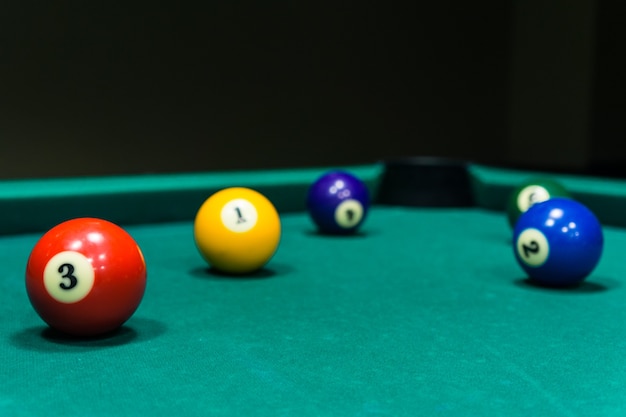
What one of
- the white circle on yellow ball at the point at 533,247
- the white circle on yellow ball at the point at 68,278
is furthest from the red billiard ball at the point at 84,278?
the white circle on yellow ball at the point at 533,247

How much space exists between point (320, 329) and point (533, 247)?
1093 mm

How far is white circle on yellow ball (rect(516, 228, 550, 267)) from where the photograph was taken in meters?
3.20

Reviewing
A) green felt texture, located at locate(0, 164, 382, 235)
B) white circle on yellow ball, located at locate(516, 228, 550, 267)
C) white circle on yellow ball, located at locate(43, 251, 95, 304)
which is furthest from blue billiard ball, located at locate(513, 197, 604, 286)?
green felt texture, located at locate(0, 164, 382, 235)

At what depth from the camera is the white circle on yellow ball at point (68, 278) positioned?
7.59 ft

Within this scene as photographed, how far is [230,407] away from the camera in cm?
181

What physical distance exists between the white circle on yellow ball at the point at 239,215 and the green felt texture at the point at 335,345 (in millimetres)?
223

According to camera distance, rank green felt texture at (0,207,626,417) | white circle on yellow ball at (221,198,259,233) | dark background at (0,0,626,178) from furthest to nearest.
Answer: dark background at (0,0,626,178) → white circle on yellow ball at (221,198,259,233) → green felt texture at (0,207,626,417)

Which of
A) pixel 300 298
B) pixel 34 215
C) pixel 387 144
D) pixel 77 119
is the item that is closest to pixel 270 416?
pixel 300 298

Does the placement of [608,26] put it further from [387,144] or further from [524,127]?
[387,144]

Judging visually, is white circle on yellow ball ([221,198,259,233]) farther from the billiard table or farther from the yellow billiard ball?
the billiard table

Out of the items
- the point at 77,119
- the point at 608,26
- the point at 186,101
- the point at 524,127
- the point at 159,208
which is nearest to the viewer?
the point at 159,208

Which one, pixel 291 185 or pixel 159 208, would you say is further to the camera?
pixel 291 185

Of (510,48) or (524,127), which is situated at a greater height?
(510,48)

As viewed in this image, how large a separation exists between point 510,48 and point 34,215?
7333mm
